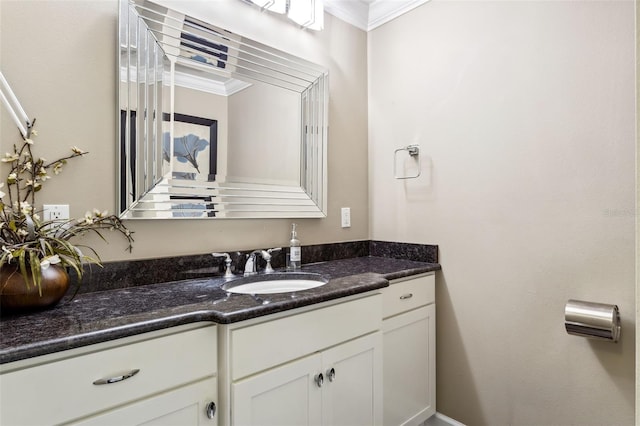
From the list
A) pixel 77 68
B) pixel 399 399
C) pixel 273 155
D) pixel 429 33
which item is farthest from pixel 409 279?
pixel 77 68

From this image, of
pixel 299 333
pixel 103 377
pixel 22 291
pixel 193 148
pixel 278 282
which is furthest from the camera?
pixel 278 282

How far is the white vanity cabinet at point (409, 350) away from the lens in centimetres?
168

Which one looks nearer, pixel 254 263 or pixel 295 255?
pixel 254 263

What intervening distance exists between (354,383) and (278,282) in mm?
557

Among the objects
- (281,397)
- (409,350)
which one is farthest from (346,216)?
(281,397)

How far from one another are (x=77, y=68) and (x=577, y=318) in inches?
82.8

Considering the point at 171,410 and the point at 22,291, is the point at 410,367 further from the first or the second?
the point at 22,291

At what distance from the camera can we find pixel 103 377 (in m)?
0.89

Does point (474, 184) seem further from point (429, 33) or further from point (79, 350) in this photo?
point (79, 350)

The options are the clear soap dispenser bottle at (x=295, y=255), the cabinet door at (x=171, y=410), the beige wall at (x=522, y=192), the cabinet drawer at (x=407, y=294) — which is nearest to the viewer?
the cabinet door at (x=171, y=410)

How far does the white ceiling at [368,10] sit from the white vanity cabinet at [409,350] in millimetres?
1580

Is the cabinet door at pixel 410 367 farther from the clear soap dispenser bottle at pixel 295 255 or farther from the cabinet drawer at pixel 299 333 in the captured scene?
the clear soap dispenser bottle at pixel 295 255

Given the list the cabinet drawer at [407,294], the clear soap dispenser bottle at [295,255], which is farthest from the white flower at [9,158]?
the cabinet drawer at [407,294]

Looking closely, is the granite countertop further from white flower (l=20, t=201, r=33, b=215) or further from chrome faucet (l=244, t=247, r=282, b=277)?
white flower (l=20, t=201, r=33, b=215)
